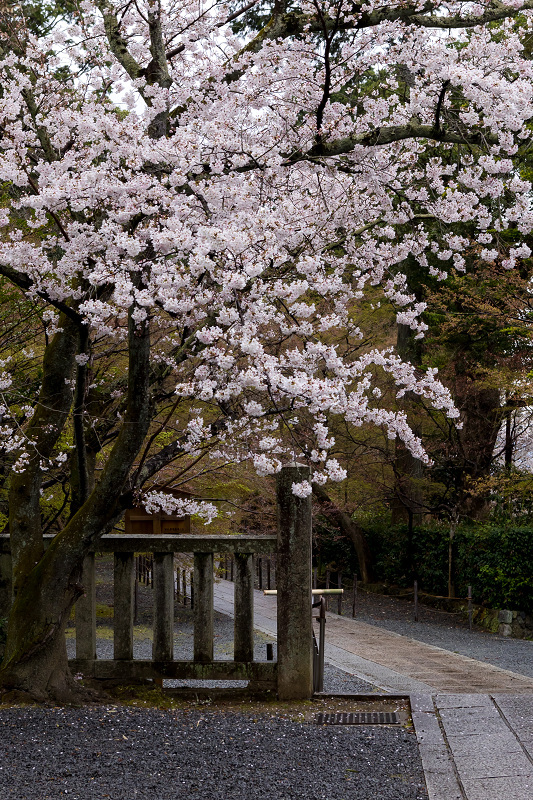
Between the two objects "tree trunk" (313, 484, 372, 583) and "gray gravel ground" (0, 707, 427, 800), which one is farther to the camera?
"tree trunk" (313, 484, 372, 583)

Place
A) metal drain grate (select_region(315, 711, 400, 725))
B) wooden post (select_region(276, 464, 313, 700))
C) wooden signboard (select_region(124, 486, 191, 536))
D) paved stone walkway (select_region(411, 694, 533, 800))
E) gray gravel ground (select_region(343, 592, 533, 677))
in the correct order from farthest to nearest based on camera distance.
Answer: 1. gray gravel ground (select_region(343, 592, 533, 677))
2. wooden signboard (select_region(124, 486, 191, 536))
3. wooden post (select_region(276, 464, 313, 700))
4. metal drain grate (select_region(315, 711, 400, 725))
5. paved stone walkway (select_region(411, 694, 533, 800))

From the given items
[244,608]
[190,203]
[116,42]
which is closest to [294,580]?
[244,608]

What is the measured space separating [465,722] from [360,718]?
2.16ft

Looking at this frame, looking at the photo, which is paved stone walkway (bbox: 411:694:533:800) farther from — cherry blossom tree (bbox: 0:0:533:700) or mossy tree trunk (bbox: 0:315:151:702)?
mossy tree trunk (bbox: 0:315:151:702)

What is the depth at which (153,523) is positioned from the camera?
9.13 meters

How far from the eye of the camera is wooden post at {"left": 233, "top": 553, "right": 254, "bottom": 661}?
5.07 metres

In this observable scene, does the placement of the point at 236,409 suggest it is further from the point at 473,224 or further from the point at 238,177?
the point at 473,224

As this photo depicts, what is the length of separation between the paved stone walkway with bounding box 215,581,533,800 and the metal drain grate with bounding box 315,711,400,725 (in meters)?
0.17

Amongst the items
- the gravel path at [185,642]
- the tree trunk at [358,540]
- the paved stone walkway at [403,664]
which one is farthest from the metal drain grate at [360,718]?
the tree trunk at [358,540]

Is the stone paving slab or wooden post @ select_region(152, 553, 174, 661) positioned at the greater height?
wooden post @ select_region(152, 553, 174, 661)

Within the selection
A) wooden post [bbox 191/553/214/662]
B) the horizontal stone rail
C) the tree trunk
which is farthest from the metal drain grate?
the tree trunk

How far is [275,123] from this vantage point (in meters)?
6.37

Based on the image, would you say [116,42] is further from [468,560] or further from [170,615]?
[468,560]

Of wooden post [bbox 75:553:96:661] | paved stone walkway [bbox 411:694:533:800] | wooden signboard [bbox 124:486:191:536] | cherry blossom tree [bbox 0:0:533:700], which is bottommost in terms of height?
paved stone walkway [bbox 411:694:533:800]
